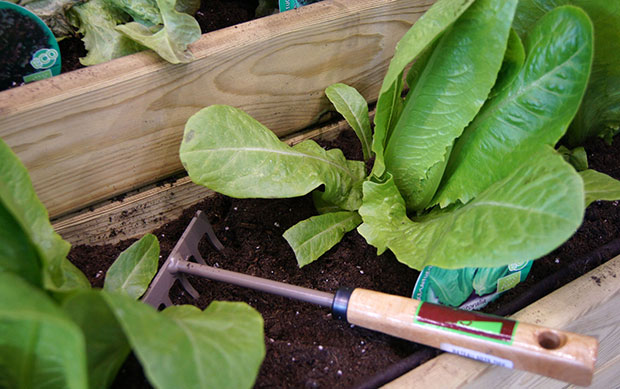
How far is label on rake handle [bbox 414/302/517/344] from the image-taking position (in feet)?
2.06

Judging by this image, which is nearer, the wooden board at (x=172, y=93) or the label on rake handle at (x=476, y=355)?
the label on rake handle at (x=476, y=355)

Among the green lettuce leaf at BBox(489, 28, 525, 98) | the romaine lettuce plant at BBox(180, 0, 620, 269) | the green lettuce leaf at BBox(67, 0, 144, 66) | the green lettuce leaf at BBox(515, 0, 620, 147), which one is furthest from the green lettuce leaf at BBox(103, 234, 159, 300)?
the green lettuce leaf at BBox(515, 0, 620, 147)

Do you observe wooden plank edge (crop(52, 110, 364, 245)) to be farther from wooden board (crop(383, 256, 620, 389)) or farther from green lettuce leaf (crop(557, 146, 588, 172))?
green lettuce leaf (crop(557, 146, 588, 172))

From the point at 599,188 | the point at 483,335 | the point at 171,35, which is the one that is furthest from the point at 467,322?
the point at 171,35

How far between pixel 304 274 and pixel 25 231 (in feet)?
1.61

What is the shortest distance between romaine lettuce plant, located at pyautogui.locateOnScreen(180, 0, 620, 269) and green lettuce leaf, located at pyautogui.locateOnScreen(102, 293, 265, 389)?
0.27 meters

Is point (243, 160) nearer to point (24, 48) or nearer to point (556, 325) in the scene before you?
point (24, 48)

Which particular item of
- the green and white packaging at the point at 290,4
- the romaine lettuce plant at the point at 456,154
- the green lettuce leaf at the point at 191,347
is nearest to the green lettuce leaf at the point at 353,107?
the romaine lettuce plant at the point at 456,154

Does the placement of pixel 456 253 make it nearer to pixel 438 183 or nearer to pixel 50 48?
pixel 438 183

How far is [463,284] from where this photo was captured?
31.7 inches

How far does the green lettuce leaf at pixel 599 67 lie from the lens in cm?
79

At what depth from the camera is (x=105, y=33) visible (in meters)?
0.91

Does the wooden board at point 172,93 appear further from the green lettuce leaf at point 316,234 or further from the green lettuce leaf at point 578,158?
the green lettuce leaf at point 578,158

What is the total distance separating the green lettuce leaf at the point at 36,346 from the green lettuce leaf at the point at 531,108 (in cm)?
58
